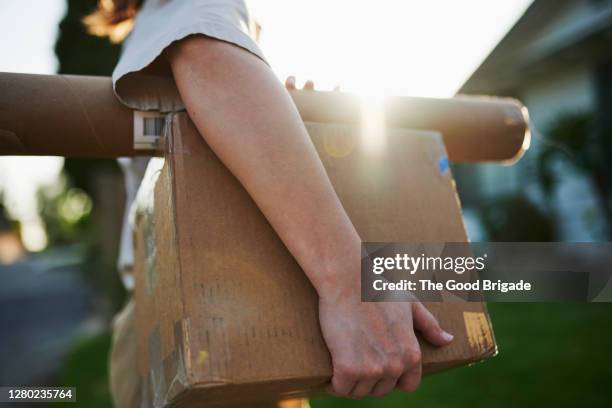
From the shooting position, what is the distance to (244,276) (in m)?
0.77

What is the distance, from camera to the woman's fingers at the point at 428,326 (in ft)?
2.64

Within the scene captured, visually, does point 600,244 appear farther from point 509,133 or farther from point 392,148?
point 392,148

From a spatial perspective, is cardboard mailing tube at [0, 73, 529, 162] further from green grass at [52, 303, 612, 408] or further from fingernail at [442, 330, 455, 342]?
green grass at [52, 303, 612, 408]

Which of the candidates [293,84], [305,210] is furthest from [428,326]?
[293,84]

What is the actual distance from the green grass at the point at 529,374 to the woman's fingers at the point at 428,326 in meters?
2.39

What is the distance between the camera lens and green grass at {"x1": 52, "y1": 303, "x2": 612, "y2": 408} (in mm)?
2945

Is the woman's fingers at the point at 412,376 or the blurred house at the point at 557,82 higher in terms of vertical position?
the blurred house at the point at 557,82

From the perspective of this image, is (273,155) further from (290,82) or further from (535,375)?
(535,375)

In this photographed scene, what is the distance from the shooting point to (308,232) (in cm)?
73

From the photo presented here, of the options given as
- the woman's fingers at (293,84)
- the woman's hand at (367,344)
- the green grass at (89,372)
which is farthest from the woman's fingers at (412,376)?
the green grass at (89,372)

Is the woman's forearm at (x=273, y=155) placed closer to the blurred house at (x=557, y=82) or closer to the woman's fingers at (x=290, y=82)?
the woman's fingers at (x=290, y=82)

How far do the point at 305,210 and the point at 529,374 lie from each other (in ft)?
10.4

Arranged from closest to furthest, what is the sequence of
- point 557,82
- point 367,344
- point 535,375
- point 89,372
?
point 367,344 < point 535,375 < point 89,372 < point 557,82

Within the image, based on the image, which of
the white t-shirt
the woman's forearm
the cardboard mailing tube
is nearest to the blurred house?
the cardboard mailing tube
